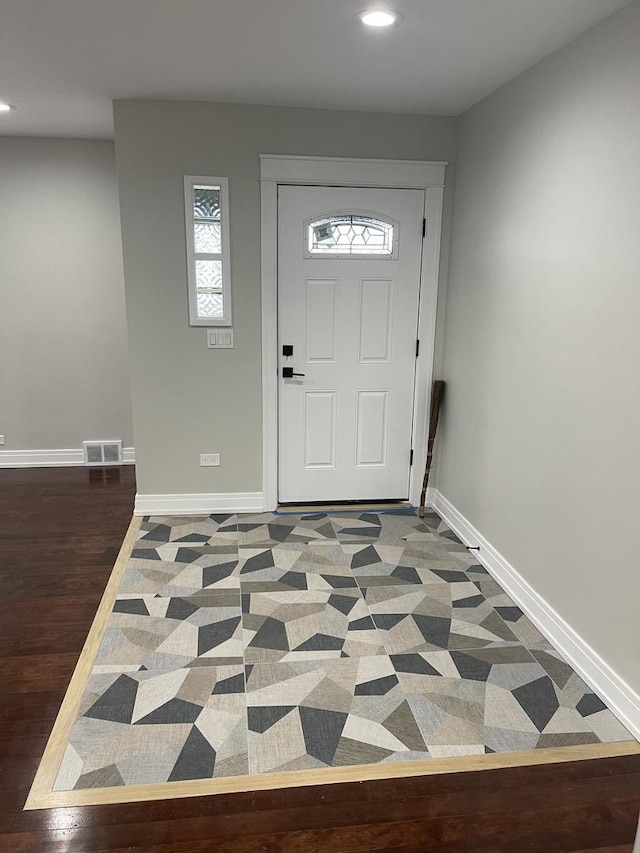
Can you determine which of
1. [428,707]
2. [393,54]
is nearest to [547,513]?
[428,707]

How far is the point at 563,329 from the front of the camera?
9.27ft

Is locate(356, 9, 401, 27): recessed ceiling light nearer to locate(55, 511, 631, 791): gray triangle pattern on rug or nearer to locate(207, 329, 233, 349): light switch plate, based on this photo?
locate(207, 329, 233, 349): light switch plate

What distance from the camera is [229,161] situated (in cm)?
389

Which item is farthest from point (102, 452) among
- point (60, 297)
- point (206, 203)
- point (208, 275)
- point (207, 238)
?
point (206, 203)

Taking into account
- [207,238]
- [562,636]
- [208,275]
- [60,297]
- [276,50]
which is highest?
[276,50]

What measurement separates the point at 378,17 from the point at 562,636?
272 cm

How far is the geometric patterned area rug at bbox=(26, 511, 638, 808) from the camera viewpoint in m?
2.17

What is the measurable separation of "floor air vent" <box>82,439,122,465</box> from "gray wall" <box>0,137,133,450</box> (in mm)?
74

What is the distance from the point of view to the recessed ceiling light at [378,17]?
97.1 inches

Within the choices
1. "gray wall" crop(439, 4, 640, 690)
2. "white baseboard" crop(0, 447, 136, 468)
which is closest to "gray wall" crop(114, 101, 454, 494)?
"gray wall" crop(439, 4, 640, 690)

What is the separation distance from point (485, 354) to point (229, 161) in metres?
1.95

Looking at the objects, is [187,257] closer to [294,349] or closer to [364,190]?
[294,349]

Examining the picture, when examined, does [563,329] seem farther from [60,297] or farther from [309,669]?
[60,297]

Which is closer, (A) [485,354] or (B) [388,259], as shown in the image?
(A) [485,354]
